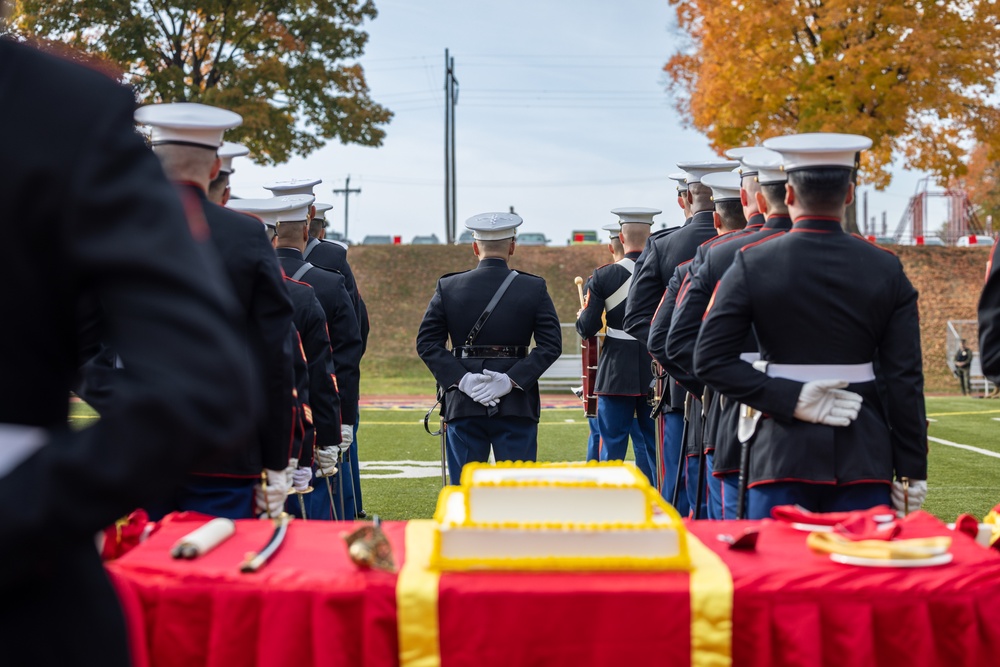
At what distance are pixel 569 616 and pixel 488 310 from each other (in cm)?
420

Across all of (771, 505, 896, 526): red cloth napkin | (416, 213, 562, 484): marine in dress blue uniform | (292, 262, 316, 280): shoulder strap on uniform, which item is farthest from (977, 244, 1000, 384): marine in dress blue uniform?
(292, 262, 316, 280): shoulder strap on uniform

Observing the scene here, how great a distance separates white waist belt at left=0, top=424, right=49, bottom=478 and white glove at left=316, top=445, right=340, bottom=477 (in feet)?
15.5

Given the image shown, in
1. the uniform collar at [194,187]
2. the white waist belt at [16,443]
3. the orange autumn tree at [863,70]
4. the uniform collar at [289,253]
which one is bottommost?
the uniform collar at [289,253]

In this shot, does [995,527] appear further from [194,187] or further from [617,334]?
[617,334]

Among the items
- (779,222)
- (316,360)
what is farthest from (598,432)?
(779,222)

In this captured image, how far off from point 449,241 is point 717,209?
1161 inches

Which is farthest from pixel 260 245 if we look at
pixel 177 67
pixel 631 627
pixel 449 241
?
pixel 449 241

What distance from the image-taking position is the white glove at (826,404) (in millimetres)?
3658

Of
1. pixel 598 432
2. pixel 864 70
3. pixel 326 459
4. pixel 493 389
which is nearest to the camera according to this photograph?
pixel 326 459

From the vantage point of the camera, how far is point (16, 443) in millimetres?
1181

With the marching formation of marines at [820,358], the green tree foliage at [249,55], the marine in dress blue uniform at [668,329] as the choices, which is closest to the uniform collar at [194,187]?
the marching formation of marines at [820,358]

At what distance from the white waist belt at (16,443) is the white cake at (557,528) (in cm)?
156

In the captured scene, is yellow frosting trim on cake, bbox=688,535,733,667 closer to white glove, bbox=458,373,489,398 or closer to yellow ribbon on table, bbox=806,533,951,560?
yellow ribbon on table, bbox=806,533,951,560

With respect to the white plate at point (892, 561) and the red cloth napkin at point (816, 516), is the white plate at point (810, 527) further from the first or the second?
the white plate at point (892, 561)
